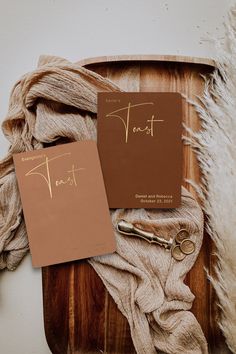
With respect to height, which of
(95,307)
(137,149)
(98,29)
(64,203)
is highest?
(98,29)

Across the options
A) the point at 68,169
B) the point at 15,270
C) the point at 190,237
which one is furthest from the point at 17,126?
the point at 190,237

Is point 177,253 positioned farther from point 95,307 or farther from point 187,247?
point 95,307

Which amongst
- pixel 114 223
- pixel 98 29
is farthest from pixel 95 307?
pixel 98 29

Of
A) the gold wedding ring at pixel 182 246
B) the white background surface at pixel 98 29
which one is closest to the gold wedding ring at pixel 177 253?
the gold wedding ring at pixel 182 246

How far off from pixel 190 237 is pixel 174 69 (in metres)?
0.36

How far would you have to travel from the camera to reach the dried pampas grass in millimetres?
771

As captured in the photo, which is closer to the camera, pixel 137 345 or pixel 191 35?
pixel 137 345

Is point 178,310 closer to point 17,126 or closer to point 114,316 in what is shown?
point 114,316

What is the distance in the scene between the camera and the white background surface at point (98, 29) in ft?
2.87

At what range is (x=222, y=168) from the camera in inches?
31.2

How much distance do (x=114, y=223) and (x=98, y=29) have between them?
0.45m

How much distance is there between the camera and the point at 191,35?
2.88ft

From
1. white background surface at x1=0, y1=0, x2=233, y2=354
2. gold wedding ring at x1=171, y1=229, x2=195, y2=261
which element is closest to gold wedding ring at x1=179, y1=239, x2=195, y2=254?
gold wedding ring at x1=171, y1=229, x2=195, y2=261

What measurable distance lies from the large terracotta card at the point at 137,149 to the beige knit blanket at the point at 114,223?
0.08 feet
